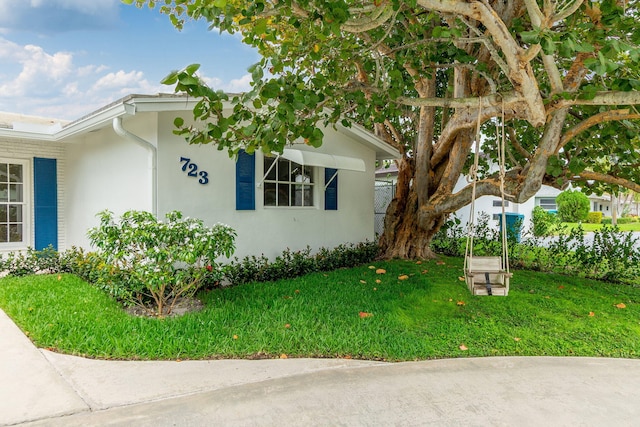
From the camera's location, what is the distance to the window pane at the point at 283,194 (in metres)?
8.77

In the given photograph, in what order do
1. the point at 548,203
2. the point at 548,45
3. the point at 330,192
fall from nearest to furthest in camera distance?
the point at 548,45 < the point at 330,192 < the point at 548,203

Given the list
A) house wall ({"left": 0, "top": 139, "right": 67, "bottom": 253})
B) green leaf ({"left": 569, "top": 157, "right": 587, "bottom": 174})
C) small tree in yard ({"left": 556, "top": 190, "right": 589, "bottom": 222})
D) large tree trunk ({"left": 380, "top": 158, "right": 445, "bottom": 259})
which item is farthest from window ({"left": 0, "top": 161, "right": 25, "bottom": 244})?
small tree in yard ({"left": 556, "top": 190, "right": 589, "bottom": 222})

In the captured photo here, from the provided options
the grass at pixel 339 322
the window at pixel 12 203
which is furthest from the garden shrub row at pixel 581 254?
the window at pixel 12 203

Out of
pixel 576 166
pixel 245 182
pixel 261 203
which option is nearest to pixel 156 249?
pixel 245 182

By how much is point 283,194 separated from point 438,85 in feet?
17.0

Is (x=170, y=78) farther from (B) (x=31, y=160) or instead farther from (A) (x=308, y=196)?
(B) (x=31, y=160)

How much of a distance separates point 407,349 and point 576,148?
671cm

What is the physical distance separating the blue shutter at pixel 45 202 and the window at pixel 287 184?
203 inches

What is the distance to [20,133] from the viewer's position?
26.2 feet

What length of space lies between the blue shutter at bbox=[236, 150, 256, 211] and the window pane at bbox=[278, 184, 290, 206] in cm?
77

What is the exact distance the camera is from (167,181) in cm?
688

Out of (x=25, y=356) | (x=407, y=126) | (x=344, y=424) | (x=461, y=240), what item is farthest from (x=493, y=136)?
(x=25, y=356)

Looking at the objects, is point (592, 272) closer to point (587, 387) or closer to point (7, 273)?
point (587, 387)

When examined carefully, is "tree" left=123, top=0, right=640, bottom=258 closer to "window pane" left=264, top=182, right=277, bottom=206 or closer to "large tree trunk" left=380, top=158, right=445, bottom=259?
"large tree trunk" left=380, top=158, right=445, bottom=259
